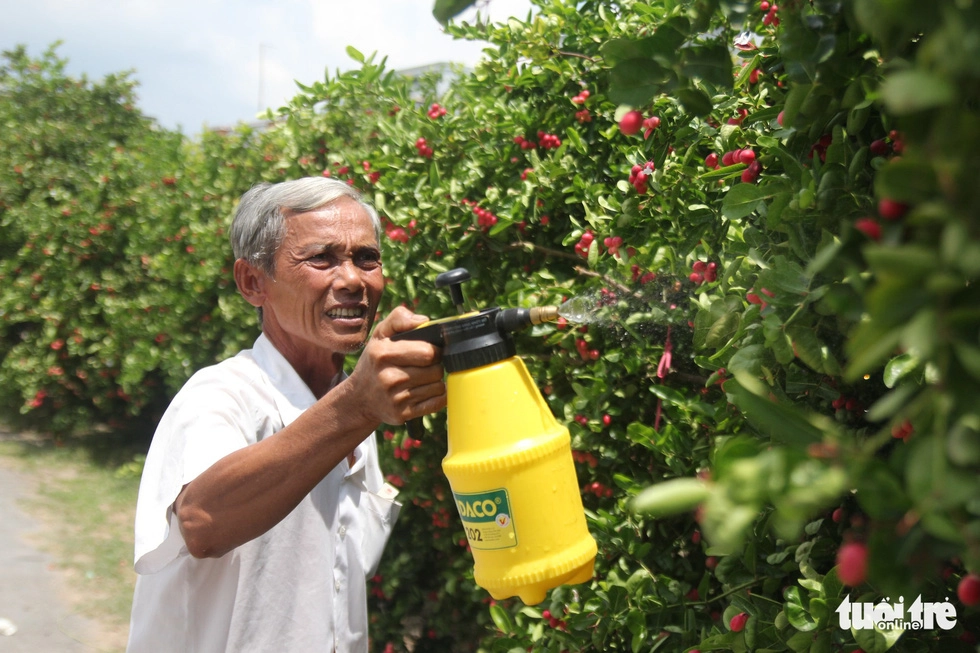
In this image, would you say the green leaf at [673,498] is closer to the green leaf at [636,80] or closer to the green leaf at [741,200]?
the green leaf at [636,80]

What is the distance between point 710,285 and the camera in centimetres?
170

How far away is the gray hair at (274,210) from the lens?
2155 millimetres

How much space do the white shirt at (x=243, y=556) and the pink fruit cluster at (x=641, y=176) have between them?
0.97 metres

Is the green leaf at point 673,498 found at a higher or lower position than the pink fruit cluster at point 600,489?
higher

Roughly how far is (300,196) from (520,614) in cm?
123

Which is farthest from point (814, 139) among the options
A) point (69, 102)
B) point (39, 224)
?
point (69, 102)

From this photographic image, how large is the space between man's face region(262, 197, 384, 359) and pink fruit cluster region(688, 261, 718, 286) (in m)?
0.85

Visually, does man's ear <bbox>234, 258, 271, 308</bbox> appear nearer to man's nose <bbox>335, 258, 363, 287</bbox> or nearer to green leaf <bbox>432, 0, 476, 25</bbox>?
man's nose <bbox>335, 258, 363, 287</bbox>

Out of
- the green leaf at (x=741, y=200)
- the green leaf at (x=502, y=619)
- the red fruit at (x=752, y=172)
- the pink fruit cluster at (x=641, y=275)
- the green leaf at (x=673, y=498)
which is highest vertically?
the red fruit at (x=752, y=172)

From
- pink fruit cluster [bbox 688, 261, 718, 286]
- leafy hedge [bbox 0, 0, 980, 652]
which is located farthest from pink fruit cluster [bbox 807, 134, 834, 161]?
pink fruit cluster [bbox 688, 261, 718, 286]

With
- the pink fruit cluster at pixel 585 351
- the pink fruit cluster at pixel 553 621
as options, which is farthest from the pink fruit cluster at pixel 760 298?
the pink fruit cluster at pixel 553 621

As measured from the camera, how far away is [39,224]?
25.2ft

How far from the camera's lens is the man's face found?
2.09 metres

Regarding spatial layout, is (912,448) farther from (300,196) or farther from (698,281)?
(300,196)
